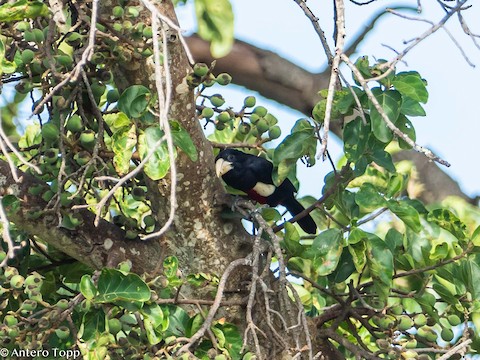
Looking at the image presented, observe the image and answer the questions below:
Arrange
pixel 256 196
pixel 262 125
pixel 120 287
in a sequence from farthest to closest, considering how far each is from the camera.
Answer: pixel 256 196, pixel 262 125, pixel 120 287

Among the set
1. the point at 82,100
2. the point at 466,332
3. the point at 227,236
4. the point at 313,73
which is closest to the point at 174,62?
the point at 82,100

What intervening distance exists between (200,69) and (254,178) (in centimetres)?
119

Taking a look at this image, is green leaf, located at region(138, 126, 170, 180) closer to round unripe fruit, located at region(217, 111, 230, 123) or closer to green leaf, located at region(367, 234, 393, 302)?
round unripe fruit, located at region(217, 111, 230, 123)

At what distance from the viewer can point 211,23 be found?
110 cm

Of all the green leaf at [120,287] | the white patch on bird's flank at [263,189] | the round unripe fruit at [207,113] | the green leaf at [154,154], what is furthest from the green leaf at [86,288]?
the white patch on bird's flank at [263,189]

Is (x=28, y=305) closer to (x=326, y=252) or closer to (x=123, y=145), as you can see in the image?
(x=123, y=145)

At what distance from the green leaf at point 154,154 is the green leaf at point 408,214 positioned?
0.59 meters

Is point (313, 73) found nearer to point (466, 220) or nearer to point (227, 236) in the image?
point (466, 220)

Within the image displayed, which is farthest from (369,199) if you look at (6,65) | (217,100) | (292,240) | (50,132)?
(6,65)

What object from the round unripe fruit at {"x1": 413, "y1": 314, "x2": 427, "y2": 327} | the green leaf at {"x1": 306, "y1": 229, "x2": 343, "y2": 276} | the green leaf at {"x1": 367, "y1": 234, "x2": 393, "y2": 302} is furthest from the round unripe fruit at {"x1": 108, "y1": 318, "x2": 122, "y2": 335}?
the round unripe fruit at {"x1": 413, "y1": 314, "x2": 427, "y2": 327}

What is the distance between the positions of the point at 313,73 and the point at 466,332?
294 centimetres

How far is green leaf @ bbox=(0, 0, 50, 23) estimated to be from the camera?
1712 mm

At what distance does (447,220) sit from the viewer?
2.26 meters

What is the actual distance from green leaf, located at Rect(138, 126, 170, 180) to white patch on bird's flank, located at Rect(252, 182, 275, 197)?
135 cm
